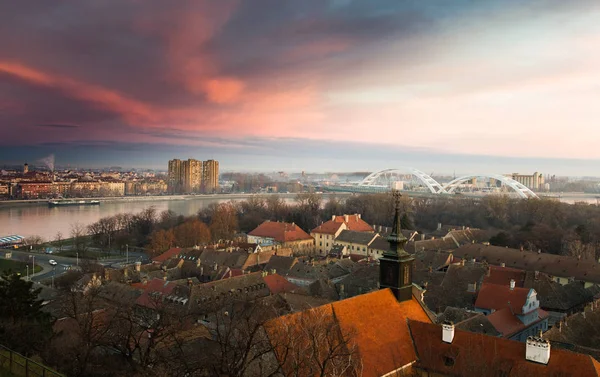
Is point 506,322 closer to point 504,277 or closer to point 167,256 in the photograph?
point 504,277

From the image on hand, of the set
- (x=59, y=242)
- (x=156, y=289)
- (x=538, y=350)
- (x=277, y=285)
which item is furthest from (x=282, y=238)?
(x=538, y=350)

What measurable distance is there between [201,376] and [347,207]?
76.2m

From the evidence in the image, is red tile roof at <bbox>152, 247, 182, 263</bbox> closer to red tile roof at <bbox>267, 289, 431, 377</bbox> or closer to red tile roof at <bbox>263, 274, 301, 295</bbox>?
red tile roof at <bbox>263, 274, 301, 295</bbox>

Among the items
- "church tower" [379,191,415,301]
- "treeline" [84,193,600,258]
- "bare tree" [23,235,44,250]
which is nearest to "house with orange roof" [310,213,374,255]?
"treeline" [84,193,600,258]

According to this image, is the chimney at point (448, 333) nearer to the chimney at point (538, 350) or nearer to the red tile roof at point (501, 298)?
the chimney at point (538, 350)

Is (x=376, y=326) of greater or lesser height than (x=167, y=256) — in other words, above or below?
above

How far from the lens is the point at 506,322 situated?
24.6 meters

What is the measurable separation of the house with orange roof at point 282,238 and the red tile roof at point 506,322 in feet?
112

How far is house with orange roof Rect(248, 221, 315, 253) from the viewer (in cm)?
5947

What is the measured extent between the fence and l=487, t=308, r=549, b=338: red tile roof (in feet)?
62.5

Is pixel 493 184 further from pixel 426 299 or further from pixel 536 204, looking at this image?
pixel 426 299

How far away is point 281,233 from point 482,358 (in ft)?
160

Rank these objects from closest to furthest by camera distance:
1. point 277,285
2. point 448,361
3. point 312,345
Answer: point 312,345 → point 448,361 → point 277,285

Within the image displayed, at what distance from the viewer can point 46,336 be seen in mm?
15695
